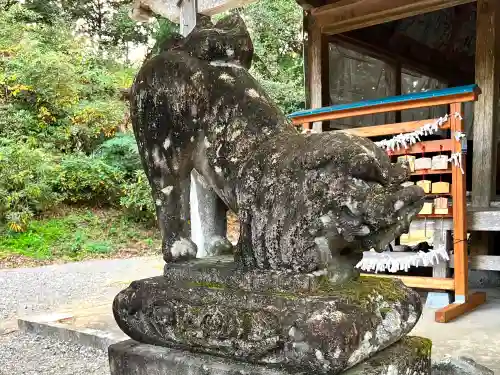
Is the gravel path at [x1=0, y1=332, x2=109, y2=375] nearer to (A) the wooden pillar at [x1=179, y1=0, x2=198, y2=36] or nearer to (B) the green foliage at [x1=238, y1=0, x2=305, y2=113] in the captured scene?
(A) the wooden pillar at [x1=179, y1=0, x2=198, y2=36]

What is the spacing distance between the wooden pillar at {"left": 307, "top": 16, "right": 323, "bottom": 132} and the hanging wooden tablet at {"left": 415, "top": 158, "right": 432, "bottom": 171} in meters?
1.67

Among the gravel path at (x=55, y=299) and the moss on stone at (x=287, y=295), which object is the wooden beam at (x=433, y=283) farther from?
the moss on stone at (x=287, y=295)

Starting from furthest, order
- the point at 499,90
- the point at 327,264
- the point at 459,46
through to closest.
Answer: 1. the point at 459,46
2. the point at 499,90
3. the point at 327,264

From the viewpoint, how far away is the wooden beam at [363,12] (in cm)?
565

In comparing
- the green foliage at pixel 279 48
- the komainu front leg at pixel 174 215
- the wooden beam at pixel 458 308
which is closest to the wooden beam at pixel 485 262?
the wooden beam at pixel 458 308

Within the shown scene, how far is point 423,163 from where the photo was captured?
4688 mm

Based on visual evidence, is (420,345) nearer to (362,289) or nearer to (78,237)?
(362,289)

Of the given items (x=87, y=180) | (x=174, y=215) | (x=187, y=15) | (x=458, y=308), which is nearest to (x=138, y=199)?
(x=87, y=180)

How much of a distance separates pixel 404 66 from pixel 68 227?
7259mm

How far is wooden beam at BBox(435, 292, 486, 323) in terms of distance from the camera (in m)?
4.21

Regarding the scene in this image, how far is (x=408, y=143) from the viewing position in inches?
188

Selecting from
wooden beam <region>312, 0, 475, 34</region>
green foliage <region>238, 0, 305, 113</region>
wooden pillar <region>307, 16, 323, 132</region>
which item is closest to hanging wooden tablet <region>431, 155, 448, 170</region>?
wooden pillar <region>307, 16, 323, 132</region>

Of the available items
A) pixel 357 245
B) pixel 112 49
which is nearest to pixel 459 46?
pixel 357 245

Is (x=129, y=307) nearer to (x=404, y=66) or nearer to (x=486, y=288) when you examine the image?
(x=486, y=288)
